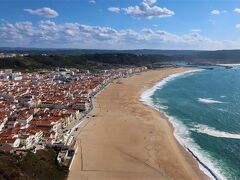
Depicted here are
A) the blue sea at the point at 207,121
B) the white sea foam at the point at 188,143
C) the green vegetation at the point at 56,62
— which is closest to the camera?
the white sea foam at the point at 188,143

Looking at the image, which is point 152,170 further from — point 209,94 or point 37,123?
point 209,94

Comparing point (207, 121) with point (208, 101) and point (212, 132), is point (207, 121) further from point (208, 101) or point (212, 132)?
point (208, 101)

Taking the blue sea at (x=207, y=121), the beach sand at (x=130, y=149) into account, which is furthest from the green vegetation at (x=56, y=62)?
the beach sand at (x=130, y=149)

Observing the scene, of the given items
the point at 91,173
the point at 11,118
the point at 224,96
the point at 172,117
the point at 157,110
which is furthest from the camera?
the point at 224,96

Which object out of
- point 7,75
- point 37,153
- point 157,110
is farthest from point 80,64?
point 37,153

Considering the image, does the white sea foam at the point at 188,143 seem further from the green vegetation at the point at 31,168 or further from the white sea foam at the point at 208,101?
the green vegetation at the point at 31,168

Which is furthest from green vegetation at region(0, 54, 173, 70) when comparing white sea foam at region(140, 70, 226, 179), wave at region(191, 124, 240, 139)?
wave at region(191, 124, 240, 139)

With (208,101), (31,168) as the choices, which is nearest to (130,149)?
→ (31,168)
